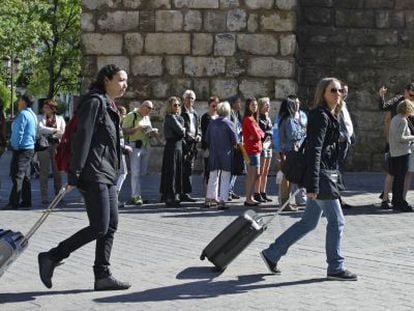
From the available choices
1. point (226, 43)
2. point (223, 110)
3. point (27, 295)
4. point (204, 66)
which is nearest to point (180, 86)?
point (204, 66)

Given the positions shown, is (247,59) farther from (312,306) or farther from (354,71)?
(312,306)

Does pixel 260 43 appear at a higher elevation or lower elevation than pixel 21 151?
higher

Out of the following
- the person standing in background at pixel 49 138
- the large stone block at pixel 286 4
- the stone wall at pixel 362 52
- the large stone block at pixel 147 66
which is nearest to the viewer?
the person standing in background at pixel 49 138

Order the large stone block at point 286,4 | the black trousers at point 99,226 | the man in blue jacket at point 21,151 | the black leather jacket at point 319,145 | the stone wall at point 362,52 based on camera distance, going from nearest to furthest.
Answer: the black trousers at point 99,226 < the black leather jacket at point 319,145 < the man in blue jacket at point 21,151 < the large stone block at point 286,4 < the stone wall at point 362,52

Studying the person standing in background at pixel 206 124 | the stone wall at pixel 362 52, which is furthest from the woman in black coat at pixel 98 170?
the stone wall at pixel 362 52

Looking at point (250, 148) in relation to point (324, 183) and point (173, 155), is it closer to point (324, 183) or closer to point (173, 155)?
point (173, 155)

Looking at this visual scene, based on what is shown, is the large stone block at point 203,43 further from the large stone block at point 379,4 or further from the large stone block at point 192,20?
the large stone block at point 379,4

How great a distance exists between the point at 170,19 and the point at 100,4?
1.48m

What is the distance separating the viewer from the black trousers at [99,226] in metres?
6.23

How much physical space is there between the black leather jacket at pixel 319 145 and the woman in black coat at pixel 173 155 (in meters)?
5.62

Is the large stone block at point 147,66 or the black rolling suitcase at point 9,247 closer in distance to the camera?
the black rolling suitcase at point 9,247

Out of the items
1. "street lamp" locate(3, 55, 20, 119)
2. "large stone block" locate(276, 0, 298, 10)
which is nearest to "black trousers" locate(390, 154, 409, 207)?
"large stone block" locate(276, 0, 298, 10)

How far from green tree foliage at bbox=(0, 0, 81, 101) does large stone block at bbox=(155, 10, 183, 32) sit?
19.6 metres

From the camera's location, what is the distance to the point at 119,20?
1642cm
